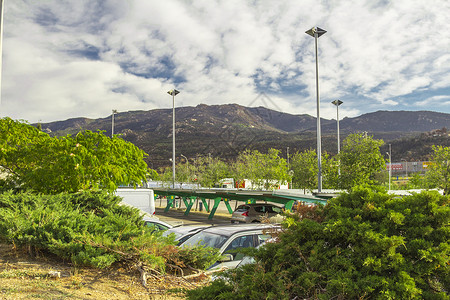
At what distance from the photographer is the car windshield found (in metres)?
8.06

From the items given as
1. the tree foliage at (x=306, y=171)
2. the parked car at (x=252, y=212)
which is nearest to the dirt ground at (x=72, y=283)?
the parked car at (x=252, y=212)

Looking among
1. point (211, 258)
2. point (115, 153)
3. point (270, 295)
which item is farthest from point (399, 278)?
point (115, 153)

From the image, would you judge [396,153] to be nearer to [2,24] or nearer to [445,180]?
[445,180]

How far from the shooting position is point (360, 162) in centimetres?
2591

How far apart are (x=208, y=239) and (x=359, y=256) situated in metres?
5.06

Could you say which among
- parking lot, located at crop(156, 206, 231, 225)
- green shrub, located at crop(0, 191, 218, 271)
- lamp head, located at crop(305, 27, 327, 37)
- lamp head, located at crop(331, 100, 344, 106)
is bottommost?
parking lot, located at crop(156, 206, 231, 225)

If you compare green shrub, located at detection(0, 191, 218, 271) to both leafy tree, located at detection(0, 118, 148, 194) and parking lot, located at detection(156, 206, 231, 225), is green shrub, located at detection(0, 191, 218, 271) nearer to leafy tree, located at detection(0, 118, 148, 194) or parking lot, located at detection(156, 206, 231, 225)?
leafy tree, located at detection(0, 118, 148, 194)

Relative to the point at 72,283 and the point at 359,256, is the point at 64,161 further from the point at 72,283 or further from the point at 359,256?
the point at 359,256

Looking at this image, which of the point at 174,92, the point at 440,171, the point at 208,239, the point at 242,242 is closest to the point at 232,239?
the point at 242,242

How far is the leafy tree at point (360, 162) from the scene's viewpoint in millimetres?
25750

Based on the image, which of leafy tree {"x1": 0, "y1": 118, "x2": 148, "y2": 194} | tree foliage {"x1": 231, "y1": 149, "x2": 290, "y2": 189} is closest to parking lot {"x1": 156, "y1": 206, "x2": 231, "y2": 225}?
tree foliage {"x1": 231, "y1": 149, "x2": 290, "y2": 189}

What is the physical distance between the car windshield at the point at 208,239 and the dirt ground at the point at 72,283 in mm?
1904

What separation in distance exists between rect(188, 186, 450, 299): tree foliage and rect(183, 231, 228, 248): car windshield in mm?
3737

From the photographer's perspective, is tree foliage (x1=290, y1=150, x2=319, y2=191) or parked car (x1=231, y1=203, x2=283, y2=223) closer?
parked car (x1=231, y1=203, x2=283, y2=223)
